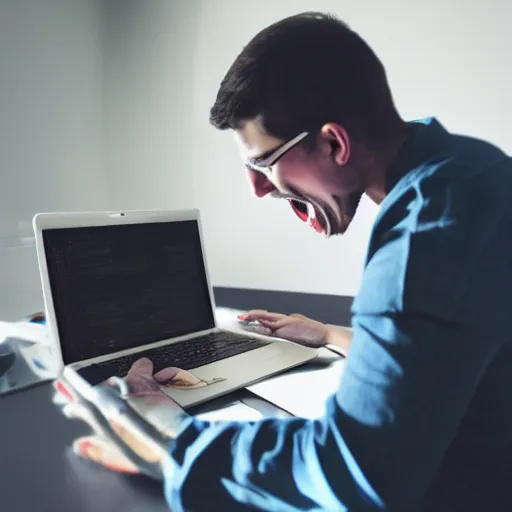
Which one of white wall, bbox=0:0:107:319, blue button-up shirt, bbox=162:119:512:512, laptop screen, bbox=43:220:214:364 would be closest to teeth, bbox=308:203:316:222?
blue button-up shirt, bbox=162:119:512:512

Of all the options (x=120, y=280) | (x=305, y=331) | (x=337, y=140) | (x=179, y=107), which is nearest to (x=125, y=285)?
(x=120, y=280)

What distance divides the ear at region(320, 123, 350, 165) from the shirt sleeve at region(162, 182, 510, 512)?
17cm

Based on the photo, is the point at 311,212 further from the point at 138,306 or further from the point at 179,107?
the point at 179,107

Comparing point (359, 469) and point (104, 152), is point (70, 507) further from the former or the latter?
point (104, 152)

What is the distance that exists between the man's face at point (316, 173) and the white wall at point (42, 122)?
131 centimetres

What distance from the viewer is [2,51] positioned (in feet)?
5.36

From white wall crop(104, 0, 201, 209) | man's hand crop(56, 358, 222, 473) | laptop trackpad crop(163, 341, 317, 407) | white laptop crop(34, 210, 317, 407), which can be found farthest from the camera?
white wall crop(104, 0, 201, 209)

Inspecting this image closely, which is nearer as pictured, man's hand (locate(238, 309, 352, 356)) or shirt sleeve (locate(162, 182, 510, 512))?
shirt sleeve (locate(162, 182, 510, 512))

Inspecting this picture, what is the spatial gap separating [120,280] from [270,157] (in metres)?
0.44

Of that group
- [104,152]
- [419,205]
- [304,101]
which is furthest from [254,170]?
[104,152]

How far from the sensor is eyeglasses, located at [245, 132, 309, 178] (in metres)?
0.63

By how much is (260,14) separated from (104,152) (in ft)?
3.01

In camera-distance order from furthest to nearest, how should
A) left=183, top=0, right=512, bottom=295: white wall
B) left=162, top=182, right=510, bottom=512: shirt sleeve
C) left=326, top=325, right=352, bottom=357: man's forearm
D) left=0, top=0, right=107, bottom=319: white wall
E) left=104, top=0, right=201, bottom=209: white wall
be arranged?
left=104, top=0, right=201, bottom=209: white wall < left=0, top=0, right=107, bottom=319: white wall < left=183, top=0, right=512, bottom=295: white wall < left=326, top=325, right=352, bottom=357: man's forearm < left=162, top=182, right=510, bottom=512: shirt sleeve

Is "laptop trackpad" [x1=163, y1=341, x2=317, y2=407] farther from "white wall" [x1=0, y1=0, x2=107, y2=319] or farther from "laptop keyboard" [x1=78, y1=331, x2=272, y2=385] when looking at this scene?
"white wall" [x1=0, y1=0, x2=107, y2=319]
